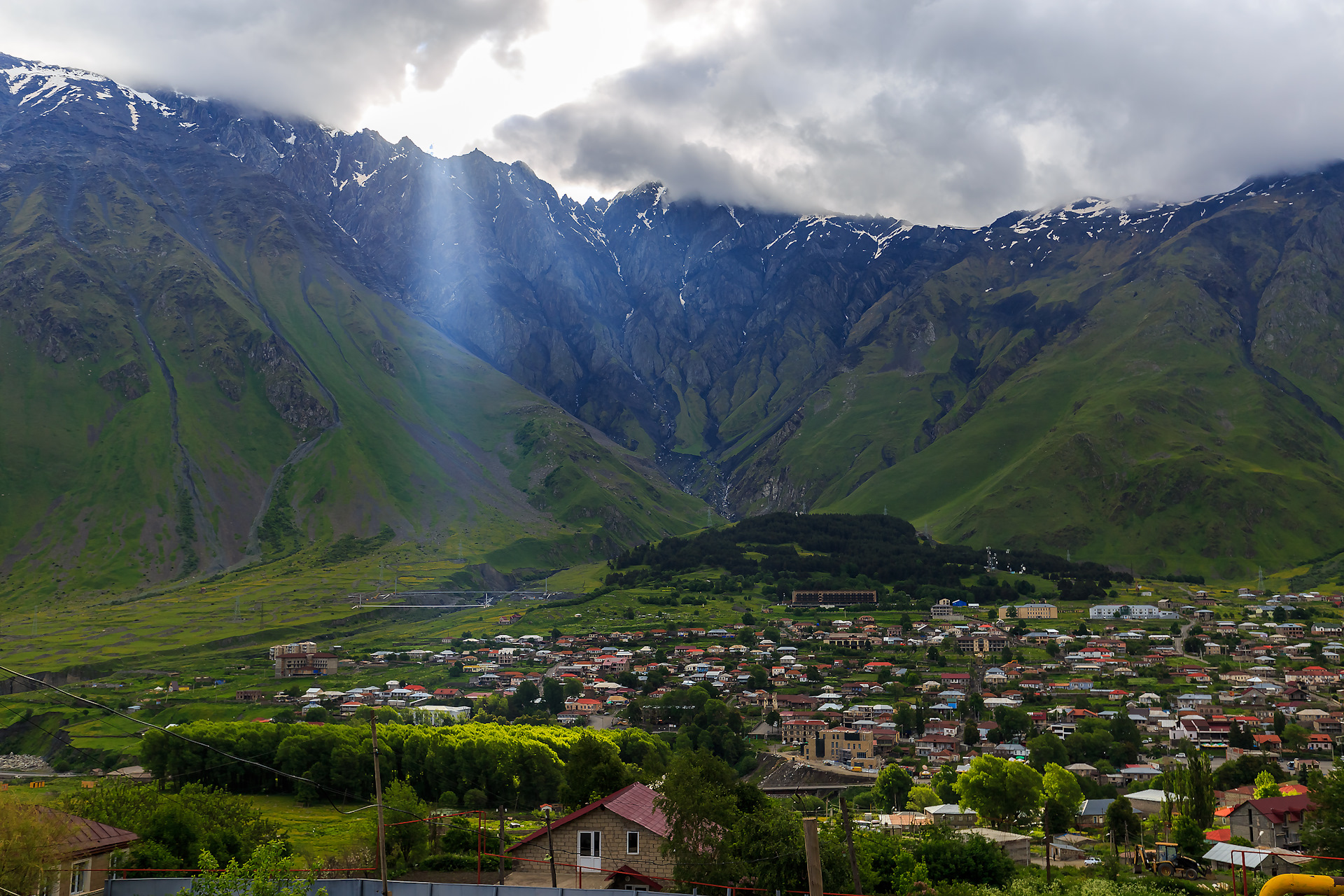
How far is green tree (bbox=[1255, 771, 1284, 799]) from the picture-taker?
73.5 metres

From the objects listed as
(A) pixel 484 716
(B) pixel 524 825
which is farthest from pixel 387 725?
(A) pixel 484 716

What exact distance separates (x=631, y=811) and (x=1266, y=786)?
183 feet

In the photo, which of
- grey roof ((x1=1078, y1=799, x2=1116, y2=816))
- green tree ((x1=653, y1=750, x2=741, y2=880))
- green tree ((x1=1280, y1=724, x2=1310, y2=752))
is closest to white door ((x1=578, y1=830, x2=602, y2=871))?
green tree ((x1=653, y1=750, x2=741, y2=880))

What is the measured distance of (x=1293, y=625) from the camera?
16850 centimetres

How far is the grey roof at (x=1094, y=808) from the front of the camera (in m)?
80.0

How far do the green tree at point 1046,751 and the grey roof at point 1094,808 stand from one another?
710 inches

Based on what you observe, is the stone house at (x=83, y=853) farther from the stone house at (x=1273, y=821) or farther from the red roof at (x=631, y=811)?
the stone house at (x=1273, y=821)

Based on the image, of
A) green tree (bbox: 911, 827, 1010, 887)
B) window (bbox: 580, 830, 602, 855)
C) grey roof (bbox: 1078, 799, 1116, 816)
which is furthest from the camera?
grey roof (bbox: 1078, 799, 1116, 816)

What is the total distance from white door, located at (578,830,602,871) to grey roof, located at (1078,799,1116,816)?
165 feet

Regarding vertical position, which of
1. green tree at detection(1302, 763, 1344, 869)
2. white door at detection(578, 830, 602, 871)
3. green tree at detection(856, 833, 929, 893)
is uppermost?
white door at detection(578, 830, 602, 871)

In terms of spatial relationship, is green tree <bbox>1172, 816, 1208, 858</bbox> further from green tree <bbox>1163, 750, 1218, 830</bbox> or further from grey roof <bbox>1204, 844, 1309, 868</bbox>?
green tree <bbox>1163, 750, 1218, 830</bbox>

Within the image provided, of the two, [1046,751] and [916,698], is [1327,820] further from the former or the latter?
[916,698]

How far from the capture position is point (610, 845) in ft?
143

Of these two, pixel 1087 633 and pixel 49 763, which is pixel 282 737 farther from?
pixel 1087 633
